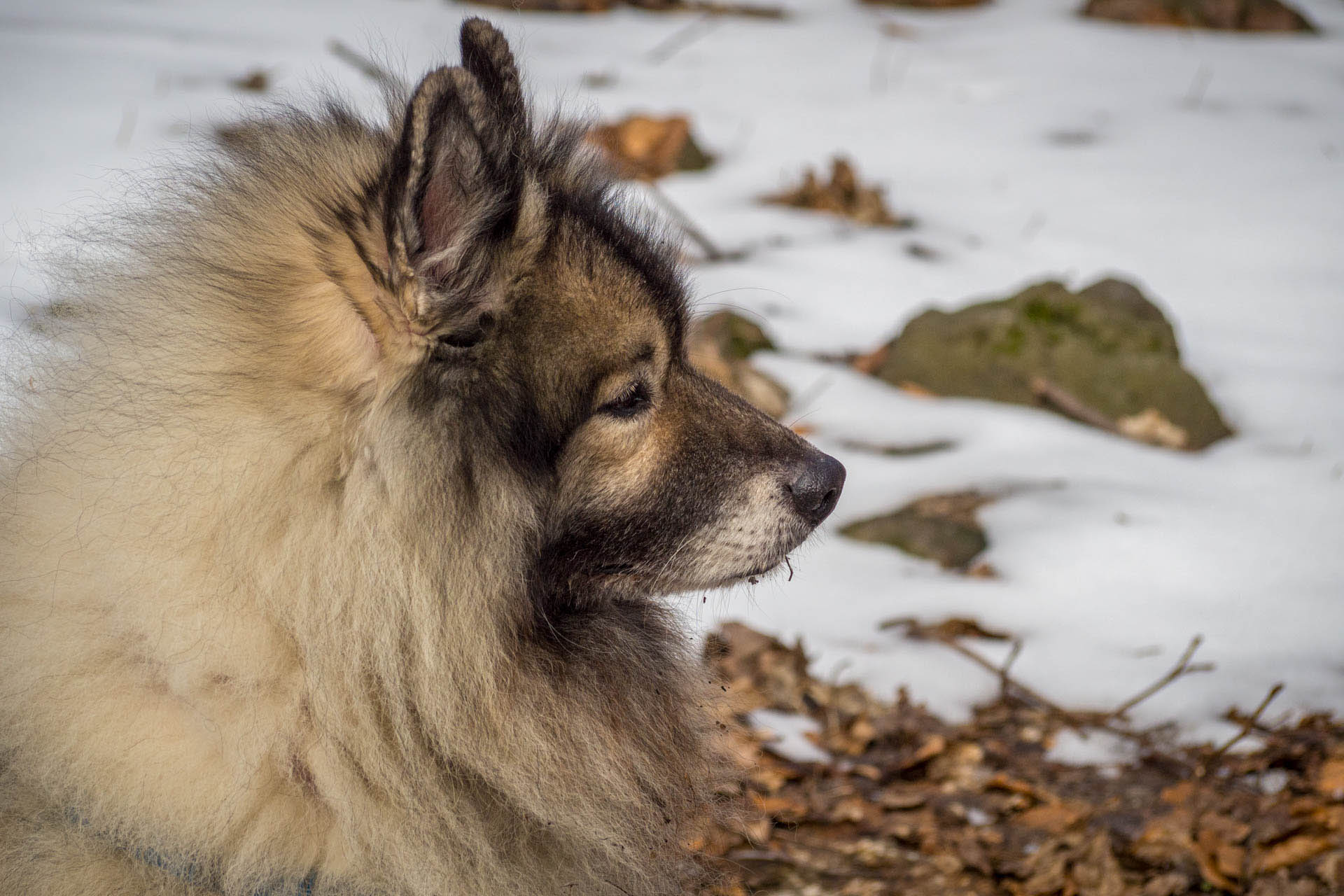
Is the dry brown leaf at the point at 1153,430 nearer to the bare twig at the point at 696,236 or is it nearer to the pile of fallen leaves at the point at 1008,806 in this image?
the pile of fallen leaves at the point at 1008,806

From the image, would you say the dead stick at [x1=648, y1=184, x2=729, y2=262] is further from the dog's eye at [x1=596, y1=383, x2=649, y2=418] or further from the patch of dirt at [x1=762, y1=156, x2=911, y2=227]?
the dog's eye at [x1=596, y1=383, x2=649, y2=418]

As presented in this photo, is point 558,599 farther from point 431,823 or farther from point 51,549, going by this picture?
point 51,549

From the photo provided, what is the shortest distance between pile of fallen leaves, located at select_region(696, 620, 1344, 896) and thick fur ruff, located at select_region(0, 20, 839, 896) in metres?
0.92

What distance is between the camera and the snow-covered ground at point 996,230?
3854 millimetres

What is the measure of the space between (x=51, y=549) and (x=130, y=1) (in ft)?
23.7

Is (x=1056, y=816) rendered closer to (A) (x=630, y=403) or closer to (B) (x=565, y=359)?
(A) (x=630, y=403)

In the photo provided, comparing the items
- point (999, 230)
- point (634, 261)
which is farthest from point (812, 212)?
point (634, 261)

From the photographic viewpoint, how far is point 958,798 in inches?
126

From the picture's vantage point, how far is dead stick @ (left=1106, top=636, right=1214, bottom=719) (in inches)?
132

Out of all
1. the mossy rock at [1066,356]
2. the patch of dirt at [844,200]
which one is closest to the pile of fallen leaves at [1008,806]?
the mossy rock at [1066,356]

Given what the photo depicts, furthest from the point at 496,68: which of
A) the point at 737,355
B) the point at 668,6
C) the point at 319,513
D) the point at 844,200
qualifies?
the point at 668,6

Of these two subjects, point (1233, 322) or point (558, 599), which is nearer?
point (558, 599)

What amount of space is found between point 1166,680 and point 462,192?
2.65 metres

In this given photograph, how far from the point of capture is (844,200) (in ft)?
22.0
